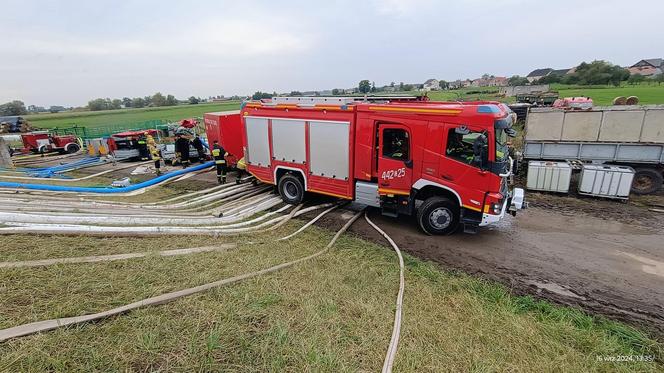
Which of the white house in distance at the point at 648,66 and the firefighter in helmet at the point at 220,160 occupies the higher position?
the white house in distance at the point at 648,66

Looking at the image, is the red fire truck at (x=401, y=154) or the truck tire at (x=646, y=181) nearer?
the red fire truck at (x=401, y=154)

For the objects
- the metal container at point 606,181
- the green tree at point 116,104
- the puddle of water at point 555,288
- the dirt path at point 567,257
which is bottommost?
the puddle of water at point 555,288

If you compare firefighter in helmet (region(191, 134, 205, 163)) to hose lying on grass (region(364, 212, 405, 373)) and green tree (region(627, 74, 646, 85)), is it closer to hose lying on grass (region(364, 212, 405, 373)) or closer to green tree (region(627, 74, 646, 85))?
hose lying on grass (region(364, 212, 405, 373))

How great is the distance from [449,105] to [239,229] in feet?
16.8

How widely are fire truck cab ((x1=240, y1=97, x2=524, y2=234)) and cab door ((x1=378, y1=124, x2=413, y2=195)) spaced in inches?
0.9

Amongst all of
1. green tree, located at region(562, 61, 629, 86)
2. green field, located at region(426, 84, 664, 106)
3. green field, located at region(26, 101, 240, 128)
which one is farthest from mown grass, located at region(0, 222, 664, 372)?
green tree, located at region(562, 61, 629, 86)

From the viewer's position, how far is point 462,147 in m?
6.07

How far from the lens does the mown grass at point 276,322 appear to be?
2781mm

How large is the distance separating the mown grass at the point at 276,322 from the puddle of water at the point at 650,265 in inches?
88.2

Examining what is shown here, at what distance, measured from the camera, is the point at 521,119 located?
2042cm

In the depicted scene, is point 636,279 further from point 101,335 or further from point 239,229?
point 101,335

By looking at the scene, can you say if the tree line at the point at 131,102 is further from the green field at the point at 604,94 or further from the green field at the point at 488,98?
the green field at the point at 604,94

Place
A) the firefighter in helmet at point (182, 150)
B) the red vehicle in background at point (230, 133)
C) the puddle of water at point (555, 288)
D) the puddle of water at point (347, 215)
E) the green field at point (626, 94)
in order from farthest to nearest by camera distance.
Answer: the green field at point (626, 94), the firefighter in helmet at point (182, 150), the red vehicle in background at point (230, 133), the puddle of water at point (347, 215), the puddle of water at point (555, 288)

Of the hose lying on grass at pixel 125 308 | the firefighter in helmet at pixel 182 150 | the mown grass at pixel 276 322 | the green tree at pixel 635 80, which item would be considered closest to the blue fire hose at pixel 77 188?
the firefighter in helmet at pixel 182 150
